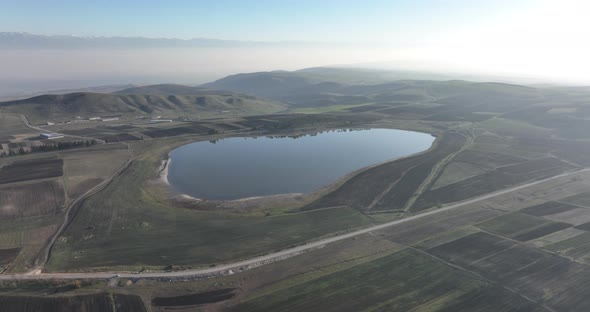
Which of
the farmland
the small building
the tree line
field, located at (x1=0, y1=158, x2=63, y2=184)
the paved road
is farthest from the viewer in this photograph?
the small building

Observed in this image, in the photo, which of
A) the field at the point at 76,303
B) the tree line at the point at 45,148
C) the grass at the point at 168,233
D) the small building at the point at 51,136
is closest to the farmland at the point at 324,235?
the field at the point at 76,303

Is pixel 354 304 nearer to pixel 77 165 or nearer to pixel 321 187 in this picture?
pixel 321 187

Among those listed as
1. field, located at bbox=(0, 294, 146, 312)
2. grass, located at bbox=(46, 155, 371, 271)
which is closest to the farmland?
field, located at bbox=(0, 294, 146, 312)

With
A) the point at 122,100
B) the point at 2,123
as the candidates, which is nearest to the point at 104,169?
the point at 2,123

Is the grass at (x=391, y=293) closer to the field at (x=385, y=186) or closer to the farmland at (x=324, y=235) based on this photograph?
the farmland at (x=324, y=235)

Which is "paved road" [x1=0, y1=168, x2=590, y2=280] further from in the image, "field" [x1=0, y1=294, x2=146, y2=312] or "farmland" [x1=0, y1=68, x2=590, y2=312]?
"field" [x1=0, y1=294, x2=146, y2=312]

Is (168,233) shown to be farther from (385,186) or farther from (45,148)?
(45,148)

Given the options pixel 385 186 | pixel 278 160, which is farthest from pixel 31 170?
pixel 385 186

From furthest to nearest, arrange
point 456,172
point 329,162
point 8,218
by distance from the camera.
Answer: point 329,162, point 456,172, point 8,218

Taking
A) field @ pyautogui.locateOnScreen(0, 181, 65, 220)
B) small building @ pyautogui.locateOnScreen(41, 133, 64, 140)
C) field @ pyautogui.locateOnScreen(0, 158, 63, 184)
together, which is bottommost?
field @ pyautogui.locateOnScreen(0, 181, 65, 220)
